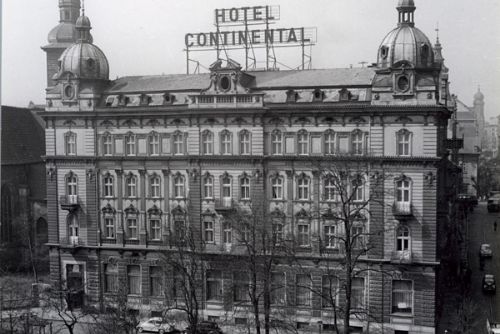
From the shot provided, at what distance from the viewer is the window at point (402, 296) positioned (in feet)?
159

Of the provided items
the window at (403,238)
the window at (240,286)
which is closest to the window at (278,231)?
the window at (240,286)

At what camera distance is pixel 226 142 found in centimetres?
5219

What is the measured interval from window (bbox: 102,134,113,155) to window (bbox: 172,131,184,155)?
6216 millimetres

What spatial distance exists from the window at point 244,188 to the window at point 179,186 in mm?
5482

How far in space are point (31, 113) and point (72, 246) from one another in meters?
28.4

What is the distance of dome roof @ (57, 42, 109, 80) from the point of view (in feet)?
186

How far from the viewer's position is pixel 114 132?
181 ft

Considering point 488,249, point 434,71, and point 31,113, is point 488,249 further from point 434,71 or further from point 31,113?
point 31,113

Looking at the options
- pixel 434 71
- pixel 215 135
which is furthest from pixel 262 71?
pixel 434 71

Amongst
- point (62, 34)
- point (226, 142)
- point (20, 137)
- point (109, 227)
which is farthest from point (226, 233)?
point (62, 34)

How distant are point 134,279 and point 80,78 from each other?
62.2 ft

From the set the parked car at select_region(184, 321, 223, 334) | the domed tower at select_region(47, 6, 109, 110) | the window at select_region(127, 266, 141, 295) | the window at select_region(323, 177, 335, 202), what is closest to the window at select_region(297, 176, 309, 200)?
the window at select_region(323, 177, 335, 202)

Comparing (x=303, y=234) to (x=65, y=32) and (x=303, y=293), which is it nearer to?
(x=303, y=293)

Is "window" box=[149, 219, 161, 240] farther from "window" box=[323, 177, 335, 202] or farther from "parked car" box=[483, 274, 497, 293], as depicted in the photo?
"parked car" box=[483, 274, 497, 293]
